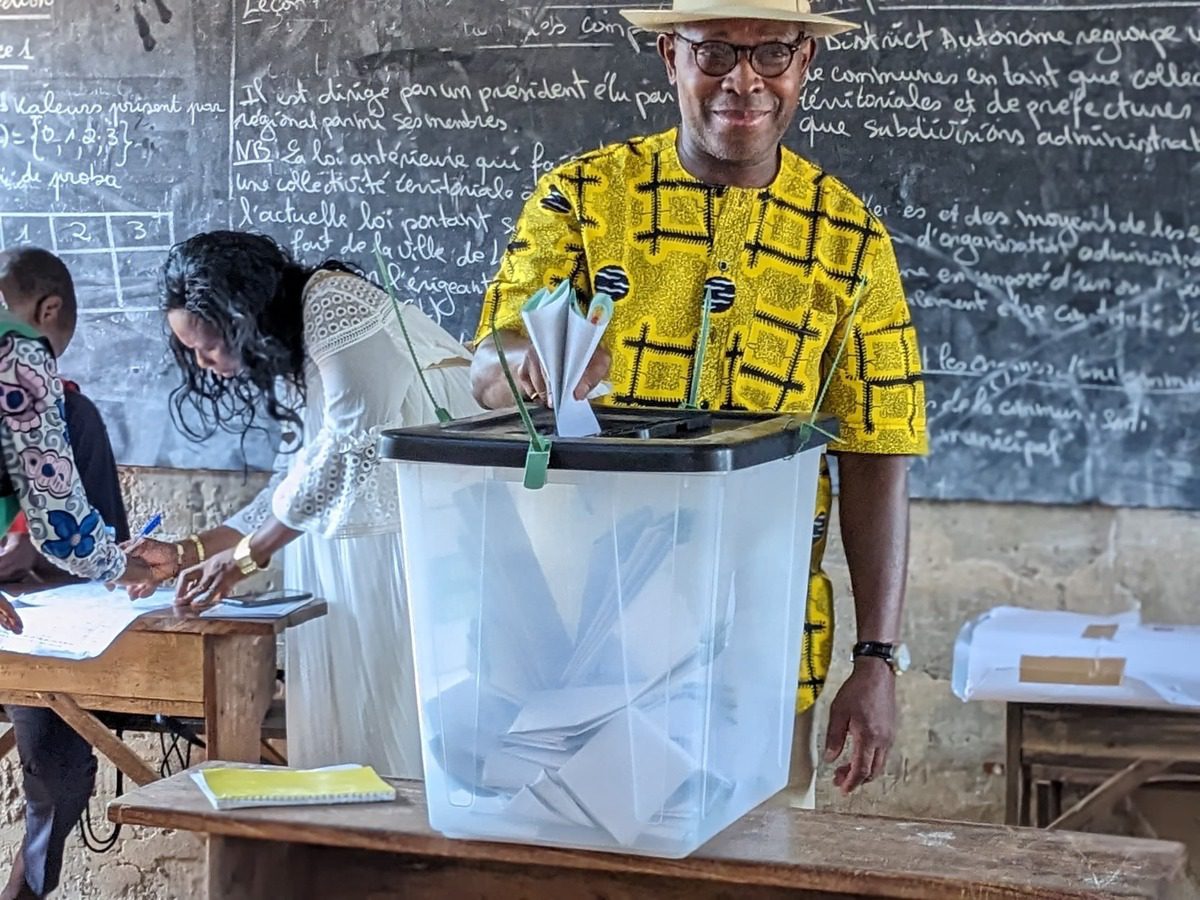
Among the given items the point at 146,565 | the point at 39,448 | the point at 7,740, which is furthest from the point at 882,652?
the point at 7,740

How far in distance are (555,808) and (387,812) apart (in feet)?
0.67

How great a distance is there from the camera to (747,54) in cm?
159

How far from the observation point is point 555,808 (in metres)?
1.17

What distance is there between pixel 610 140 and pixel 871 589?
5.36ft

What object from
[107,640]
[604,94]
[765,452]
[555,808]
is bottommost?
[107,640]

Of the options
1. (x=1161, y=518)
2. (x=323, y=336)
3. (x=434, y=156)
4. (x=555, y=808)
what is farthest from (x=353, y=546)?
(x=555, y=808)

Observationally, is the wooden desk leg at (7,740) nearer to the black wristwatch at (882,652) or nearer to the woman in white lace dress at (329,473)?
the woman in white lace dress at (329,473)

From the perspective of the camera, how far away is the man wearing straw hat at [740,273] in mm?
1635

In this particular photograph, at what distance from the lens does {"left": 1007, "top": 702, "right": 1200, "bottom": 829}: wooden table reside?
2.50m

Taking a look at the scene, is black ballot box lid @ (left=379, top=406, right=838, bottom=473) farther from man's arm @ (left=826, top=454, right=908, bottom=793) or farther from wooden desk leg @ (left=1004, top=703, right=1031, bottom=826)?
wooden desk leg @ (left=1004, top=703, right=1031, bottom=826)

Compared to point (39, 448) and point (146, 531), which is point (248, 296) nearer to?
point (146, 531)

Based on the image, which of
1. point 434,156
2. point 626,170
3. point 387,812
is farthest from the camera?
point 434,156

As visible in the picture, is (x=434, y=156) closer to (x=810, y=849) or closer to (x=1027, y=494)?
(x=1027, y=494)

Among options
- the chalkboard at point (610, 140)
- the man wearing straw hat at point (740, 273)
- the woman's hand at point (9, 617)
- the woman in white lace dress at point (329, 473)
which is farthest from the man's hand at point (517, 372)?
the chalkboard at point (610, 140)
